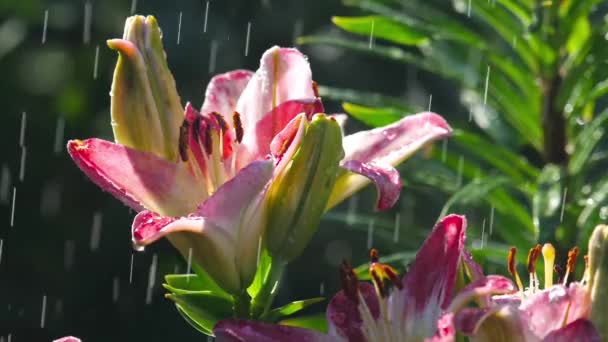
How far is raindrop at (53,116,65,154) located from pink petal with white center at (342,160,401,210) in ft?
7.65

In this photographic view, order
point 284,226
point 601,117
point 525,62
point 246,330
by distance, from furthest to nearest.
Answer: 1. point 525,62
2. point 601,117
3. point 284,226
4. point 246,330

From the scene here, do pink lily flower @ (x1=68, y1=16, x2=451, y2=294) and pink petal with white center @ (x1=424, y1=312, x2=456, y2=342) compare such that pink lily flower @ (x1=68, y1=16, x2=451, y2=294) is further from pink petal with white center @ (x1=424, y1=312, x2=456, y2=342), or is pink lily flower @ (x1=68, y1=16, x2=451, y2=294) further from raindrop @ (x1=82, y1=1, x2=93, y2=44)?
raindrop @ (x1=82, y1=1, x2=93, y2=44)

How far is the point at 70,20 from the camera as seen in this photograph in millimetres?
3279

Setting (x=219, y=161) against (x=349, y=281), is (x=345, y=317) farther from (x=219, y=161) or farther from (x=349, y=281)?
(x=219, y=161)

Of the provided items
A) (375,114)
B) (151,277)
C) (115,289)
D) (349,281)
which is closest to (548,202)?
(375,114)

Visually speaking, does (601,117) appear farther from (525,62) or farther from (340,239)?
(340,239)

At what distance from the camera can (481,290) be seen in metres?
0.65

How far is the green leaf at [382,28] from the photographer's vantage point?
137 cm

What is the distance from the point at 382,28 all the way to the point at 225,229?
0.65 meters

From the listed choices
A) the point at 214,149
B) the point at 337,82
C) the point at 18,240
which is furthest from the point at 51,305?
the point at 214,149

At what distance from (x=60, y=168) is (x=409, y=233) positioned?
1.87 meters

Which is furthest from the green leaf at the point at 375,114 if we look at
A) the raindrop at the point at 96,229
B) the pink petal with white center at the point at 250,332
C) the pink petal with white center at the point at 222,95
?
the raindrop at the point at 96,229

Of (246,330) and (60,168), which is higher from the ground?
(246,330)

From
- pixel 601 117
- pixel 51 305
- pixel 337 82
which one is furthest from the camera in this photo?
pixel 337 82
